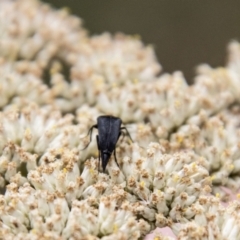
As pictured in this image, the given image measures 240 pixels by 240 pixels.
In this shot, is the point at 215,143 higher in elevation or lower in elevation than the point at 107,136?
higher

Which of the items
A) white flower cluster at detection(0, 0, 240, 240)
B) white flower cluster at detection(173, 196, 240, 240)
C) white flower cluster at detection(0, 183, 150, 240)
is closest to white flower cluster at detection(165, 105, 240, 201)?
white flower cluster at detection(0, 0, 240, 240)

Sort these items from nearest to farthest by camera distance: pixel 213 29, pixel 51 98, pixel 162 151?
pixel 162 151
pixel 51 98
pixel 213 29

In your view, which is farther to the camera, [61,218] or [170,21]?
[170,21]

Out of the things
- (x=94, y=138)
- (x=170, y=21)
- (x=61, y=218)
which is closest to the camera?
(x=61, y=218)

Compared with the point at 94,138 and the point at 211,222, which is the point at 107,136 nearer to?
the point at 94,138

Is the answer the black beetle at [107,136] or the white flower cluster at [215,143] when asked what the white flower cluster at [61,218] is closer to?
the black beetle at [107,136]

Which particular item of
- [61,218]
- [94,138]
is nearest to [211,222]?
[61,218]

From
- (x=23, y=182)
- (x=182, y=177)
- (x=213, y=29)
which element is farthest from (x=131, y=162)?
(x=213, y=29)

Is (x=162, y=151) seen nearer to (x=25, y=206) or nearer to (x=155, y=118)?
(x=155, y=118)
